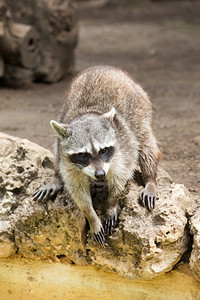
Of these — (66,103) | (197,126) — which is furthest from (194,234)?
(197,126)

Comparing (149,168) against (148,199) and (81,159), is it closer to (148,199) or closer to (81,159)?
(148,199)

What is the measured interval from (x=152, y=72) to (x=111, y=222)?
742 centimetres

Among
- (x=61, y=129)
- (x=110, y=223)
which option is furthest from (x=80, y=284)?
(x=61, y=129)

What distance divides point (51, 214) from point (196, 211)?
1.22 metres

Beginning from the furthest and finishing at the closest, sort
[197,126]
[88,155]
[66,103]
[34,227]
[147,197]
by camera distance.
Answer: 1. [197,126]
2. [66,103]
3. [34,227]
4. [147,197]
5. [88,155]

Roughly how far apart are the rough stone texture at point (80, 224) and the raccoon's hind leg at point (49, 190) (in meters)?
0.06

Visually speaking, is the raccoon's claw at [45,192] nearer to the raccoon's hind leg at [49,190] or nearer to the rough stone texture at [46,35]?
the raccoon's hind leg at [49,190]

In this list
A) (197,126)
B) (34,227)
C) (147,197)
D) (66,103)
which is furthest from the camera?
(197,126)

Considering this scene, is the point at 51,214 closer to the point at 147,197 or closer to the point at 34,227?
the point at 34,227

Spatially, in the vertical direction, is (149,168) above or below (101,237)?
above

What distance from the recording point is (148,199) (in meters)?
4.14

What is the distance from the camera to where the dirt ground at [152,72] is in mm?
6918

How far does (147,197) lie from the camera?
4.16 metres

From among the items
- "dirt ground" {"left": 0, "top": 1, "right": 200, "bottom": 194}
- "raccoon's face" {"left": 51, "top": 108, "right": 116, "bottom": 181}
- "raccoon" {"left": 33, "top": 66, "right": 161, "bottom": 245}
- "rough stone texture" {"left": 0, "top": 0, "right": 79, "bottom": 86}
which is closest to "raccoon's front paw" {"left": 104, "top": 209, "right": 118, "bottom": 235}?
"raccoon" {"left": 33, "top": 66, "right": 161, "bottom": 245}
